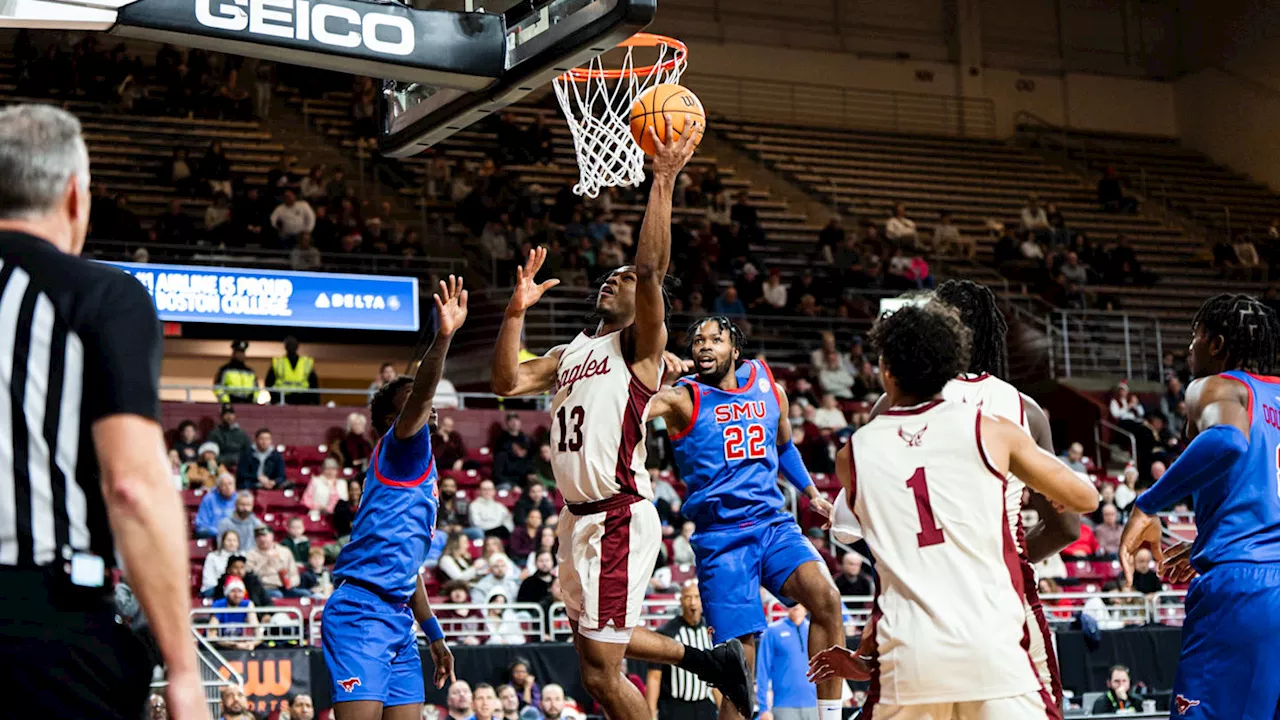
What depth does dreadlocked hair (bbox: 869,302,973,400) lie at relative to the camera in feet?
14.9

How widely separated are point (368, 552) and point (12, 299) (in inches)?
161

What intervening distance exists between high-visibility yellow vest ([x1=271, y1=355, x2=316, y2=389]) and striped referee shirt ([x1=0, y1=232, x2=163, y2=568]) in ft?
56.2

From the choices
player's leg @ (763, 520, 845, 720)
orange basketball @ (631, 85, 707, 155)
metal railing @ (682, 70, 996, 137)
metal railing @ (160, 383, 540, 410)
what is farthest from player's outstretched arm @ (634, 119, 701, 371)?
metal railing @ (682, 70, 996, 137)

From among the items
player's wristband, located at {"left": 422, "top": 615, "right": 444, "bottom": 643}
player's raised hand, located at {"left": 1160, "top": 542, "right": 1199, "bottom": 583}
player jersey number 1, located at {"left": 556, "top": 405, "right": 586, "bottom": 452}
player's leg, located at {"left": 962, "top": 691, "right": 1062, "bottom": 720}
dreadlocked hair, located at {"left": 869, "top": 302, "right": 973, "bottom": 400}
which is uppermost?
dreadlocked hair, located at {"left": 869, "top": 302, "right": 973, "bottom": 400}

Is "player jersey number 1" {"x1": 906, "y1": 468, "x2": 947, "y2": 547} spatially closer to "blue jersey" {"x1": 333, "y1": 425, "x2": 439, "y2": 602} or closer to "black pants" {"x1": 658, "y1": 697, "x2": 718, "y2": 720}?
"blue jersey" {"x1": 333, "y1": 425, "x2": 439, "y2": 602}

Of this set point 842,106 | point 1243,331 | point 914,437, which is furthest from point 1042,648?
point 842,106

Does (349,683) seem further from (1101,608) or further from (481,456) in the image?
(481,456)

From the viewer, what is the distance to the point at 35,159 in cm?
316

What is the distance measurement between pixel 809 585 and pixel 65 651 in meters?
5.39

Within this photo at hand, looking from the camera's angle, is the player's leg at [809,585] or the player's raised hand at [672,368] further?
the player's raised hand at [672,368]

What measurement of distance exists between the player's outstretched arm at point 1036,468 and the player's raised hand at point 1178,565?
1944mm

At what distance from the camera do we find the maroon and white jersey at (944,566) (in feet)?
14.4

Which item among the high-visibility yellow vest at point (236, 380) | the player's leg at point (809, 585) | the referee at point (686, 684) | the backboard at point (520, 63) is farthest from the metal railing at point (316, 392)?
the player's leg at point (809, 585)

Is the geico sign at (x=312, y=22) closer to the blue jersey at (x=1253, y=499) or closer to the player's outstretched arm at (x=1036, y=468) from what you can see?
the player's outstretched arm at (x=1036, y=468)
